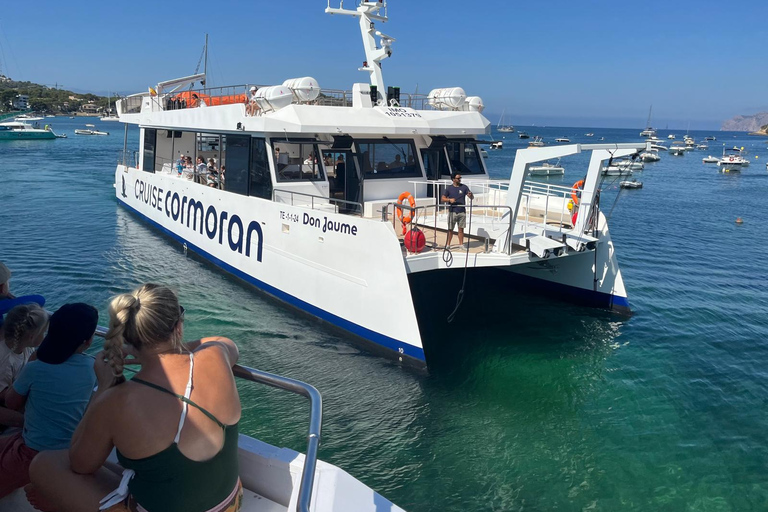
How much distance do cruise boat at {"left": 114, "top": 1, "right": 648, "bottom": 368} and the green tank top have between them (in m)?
5.99

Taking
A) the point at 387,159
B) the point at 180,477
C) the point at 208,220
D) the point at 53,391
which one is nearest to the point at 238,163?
the point at 208,220

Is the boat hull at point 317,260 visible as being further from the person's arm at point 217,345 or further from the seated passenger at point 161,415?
the seated passenger at point 161,415

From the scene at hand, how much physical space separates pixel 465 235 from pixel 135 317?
8595 millimetres

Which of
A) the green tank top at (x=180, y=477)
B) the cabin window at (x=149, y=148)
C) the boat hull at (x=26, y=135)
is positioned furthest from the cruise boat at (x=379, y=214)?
the boat hull at (x=26, y=135)

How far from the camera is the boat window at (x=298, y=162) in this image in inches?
454

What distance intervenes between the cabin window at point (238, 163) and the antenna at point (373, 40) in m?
3.17

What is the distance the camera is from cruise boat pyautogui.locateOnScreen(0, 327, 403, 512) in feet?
9.64

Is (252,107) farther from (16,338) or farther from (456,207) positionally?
(16,338)

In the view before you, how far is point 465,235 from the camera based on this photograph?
34.4 feet

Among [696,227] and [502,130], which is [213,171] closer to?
[696,227]

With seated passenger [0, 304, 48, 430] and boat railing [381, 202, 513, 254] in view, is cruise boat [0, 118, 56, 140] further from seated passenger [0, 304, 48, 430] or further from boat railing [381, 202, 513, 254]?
seated passenger [0, 304, 48, 430]

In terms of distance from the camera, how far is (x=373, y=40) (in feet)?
44.1

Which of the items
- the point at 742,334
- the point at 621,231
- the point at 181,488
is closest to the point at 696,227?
the point at 621,231

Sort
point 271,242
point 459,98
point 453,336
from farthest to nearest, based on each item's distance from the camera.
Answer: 1. point 459,98
2. point 271,242
3. point 453,336
